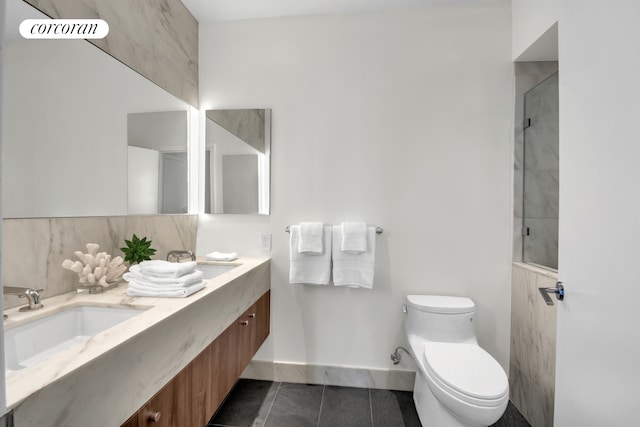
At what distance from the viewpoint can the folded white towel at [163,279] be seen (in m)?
1.17

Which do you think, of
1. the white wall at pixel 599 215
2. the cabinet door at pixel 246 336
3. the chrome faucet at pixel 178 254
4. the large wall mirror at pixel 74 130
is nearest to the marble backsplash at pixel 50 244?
the large wall mirror at pixel 74 130

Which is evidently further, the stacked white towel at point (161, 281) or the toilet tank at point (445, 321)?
the toilet tank at point (445, 321)

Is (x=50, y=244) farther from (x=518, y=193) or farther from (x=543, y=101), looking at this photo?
(x=543, y=101)

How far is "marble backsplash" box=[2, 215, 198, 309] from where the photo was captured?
1.02 m

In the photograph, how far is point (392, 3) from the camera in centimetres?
191

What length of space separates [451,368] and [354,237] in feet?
2.79

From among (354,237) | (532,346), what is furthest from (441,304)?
(354,237)

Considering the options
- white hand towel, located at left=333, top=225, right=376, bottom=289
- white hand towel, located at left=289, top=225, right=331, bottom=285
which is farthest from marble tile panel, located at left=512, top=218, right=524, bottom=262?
white hand towel, located at left=289, top=225, right=331, bottom=285

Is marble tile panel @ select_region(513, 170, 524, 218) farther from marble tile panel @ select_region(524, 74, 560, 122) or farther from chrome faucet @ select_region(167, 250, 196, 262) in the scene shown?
chrome faucet @ select_region(167, 250, 196, 262)

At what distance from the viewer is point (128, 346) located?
0.79 meters

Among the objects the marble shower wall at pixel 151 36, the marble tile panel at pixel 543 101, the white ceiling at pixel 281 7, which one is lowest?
the marble tile panel at pixel 543 101

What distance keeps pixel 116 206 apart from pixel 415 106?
71.6 inches

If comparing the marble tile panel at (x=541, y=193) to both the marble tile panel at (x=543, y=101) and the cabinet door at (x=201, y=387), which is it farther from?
the cabinet door at (x=201, y=387)

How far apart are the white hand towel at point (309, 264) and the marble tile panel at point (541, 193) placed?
126 centimetres
